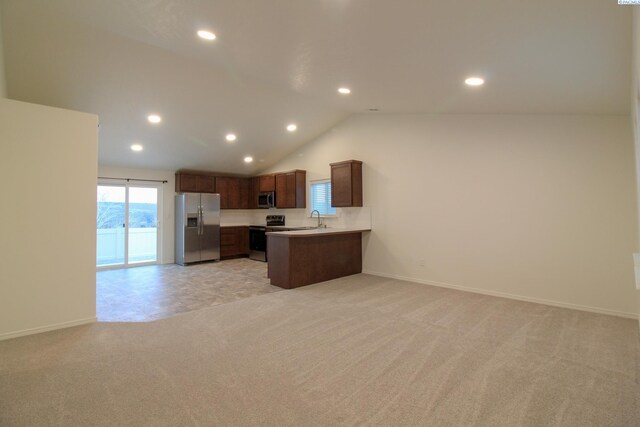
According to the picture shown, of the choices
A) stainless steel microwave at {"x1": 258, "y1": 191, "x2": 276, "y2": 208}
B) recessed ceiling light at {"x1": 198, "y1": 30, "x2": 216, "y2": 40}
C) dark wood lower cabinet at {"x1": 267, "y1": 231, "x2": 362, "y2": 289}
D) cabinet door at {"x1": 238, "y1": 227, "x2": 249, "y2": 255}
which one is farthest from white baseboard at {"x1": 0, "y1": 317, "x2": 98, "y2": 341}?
cabinet door at {"x1": 238, "y1": 227, "x2": 249, "y2": 255}

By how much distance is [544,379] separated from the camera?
2.21 metres

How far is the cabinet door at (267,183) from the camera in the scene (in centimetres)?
800

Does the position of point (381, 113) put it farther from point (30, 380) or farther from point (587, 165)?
point (30, 380)

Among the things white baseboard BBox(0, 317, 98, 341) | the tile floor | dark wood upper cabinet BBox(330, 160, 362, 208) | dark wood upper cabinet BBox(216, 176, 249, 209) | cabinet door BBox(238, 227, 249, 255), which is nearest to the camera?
white baseboard BBox(0, 317, 98, 341)

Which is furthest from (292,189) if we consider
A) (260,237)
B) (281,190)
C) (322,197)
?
(260,237)

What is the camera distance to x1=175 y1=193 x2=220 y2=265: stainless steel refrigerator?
733 centimetres

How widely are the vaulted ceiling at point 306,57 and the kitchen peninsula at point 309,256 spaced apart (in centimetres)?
226

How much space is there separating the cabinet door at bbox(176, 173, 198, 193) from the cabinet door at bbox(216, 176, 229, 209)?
612 millimetres

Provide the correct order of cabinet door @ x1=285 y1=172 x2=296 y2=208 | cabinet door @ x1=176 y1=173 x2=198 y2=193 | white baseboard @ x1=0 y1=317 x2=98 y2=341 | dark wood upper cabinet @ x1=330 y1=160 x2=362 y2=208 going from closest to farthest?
Result: 1. white baseboard @ x1=0 y1=317 x2=98 y2=341
2. dark wood upper cabinet @ x1=330 y1=160 x2=362 y2=208
3. cabinet door @ x1=285 y1=172 x2=296 y2=208
4. cabinet door @ x1=176 y1=173 x2=198 y2=193

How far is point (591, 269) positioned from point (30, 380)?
→ 221 inches

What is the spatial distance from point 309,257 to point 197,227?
3622mm

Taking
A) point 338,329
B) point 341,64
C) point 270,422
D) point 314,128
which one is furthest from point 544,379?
point 314,128

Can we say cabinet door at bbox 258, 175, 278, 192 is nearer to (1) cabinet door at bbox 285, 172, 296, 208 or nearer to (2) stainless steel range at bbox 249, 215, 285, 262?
(1) cabinet door at bbox 285, 172, 296, 208

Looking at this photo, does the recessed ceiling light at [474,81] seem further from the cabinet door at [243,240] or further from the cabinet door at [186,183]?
the cabinet door at [243,240]
